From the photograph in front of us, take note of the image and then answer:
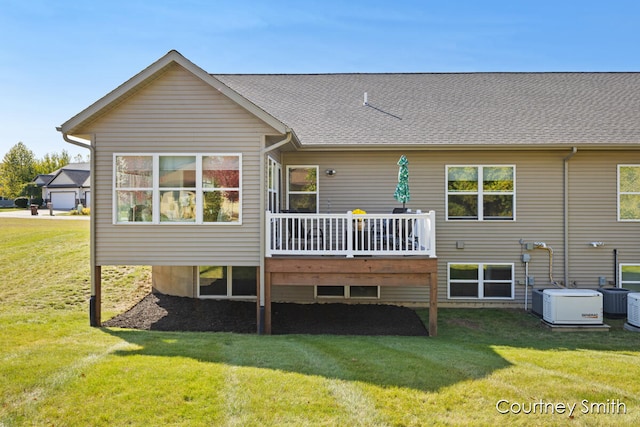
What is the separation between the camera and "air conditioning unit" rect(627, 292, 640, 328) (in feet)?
28.7

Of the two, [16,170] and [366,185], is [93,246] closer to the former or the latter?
[366,185]

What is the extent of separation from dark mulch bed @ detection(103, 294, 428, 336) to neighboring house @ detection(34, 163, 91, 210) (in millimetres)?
38199

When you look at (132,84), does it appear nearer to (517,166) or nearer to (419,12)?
(517,166)

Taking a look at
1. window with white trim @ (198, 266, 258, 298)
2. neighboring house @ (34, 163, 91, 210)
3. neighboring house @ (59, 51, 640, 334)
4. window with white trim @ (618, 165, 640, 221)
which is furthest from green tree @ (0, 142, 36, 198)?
window with white trim @ (618, 165, 640, 221)

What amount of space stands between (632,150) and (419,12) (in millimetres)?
9333

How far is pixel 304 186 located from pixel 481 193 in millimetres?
4525

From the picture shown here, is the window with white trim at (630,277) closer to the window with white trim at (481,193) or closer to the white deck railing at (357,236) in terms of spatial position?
the window with white trim at (481,193)

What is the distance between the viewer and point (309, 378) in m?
5.29

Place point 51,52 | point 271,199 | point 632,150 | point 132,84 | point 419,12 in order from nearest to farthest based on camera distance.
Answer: point 132,84 → point 271,199 → point 632,150 → point 419,12 → point 51,52

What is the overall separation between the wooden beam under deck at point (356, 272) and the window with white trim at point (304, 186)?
8.71 ft

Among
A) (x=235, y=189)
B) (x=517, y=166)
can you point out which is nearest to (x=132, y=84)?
(x=235, y=189)

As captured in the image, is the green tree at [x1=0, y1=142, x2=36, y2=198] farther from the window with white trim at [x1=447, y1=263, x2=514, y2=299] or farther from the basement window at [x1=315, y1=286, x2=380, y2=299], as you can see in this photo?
the window with white trim at [x1=447, y1=263, x2=514, y2=299]

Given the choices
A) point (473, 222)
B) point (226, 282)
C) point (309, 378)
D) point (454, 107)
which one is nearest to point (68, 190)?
point (226, 282)

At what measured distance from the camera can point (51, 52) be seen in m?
17.3
